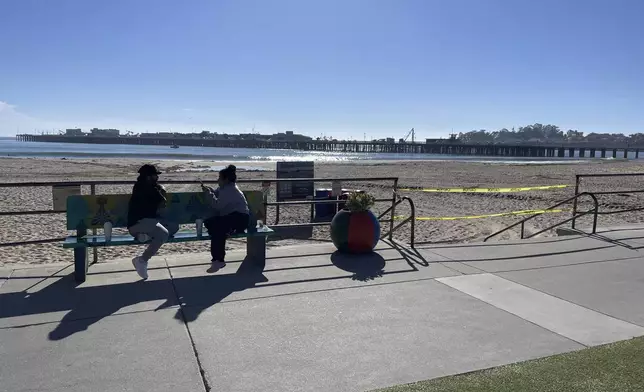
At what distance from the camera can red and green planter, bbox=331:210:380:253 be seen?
289 inches

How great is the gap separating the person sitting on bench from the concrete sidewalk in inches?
11.4

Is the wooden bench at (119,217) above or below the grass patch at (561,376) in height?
above

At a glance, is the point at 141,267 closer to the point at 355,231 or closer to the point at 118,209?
the point at 118,209

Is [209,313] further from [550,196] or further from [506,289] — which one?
[550,196]

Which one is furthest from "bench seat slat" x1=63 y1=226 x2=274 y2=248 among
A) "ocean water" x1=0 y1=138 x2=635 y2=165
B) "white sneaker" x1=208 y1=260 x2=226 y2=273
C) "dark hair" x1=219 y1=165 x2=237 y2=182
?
"ocean water" x1=0 y1=138 x2=635 y2=165

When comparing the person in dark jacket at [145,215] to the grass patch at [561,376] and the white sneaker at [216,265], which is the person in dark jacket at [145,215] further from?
the grass patch at [561,376]

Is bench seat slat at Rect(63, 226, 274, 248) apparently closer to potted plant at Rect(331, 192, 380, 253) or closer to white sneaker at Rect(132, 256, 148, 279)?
white sneaker at Rect(132, 256, 148, 279)

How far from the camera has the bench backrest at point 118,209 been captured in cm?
602

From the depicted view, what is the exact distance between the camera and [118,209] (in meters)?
6.26

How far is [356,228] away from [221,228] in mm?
1979

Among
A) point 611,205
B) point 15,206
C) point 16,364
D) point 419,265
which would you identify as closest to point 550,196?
point 611,205

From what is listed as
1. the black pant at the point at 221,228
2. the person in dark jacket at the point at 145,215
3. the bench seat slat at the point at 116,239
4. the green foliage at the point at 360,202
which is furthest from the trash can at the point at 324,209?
the person in dark jacket at the point at 145,215

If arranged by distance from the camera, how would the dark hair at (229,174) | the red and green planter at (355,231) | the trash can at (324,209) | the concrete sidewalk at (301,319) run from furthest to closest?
the trash can at (324,209) < the red and green planter at (355,231) < the dark hair at (229,174) < the concrete sidewalk at (301,319)

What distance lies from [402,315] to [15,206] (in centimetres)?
1418
